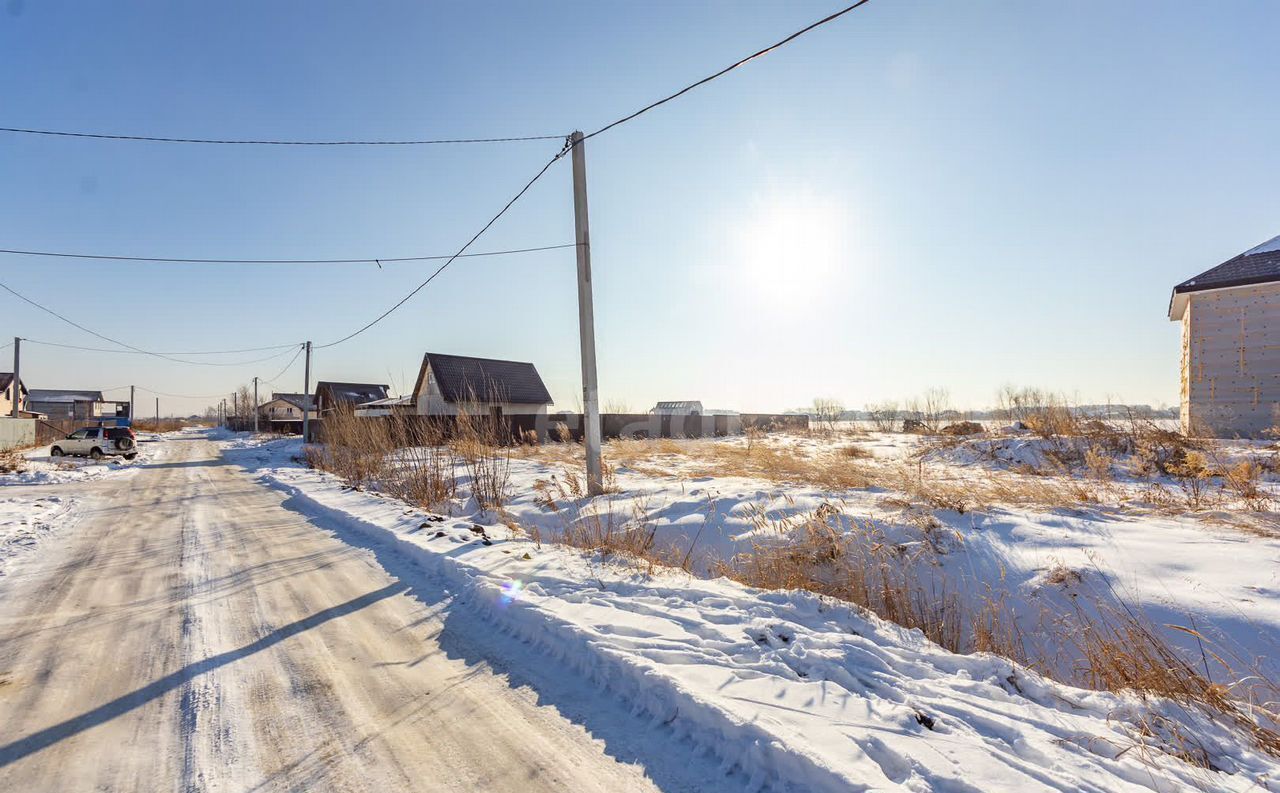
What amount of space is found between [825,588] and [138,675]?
459 centimetres

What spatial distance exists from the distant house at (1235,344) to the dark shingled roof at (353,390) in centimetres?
4676

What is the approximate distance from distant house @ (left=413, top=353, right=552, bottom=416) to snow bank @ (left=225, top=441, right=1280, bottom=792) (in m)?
23.2

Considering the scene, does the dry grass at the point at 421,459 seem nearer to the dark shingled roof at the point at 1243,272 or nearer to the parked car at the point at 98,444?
the parked car at the point at 98,444

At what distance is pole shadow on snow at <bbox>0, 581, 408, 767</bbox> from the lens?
2271 millimetres

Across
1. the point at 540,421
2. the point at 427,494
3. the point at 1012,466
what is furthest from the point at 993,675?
the point at 540,421

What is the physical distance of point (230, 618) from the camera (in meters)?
3.81

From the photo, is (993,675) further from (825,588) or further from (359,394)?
(359,394)

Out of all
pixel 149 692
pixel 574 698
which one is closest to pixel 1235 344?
pixel 574 698

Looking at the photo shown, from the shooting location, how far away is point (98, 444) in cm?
2109

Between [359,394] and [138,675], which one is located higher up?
[359,394]

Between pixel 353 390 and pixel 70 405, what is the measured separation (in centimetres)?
4845

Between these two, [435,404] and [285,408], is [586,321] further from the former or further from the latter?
Result: [285,408]

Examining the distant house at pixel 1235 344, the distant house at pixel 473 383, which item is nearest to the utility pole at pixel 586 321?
the distant house at pixel 1235 344

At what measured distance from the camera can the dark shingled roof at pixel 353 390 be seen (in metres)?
42.4
